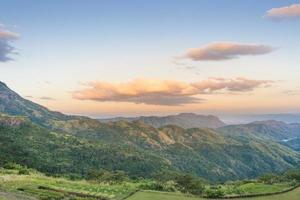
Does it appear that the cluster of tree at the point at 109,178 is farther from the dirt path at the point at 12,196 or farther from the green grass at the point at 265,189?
the green grass at the point at 265,189

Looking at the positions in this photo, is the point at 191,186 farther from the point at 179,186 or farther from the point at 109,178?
the point at 109,178

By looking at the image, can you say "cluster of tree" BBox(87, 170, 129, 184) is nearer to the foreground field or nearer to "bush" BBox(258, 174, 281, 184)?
"bush" BBox(258, 174, 281, 184)

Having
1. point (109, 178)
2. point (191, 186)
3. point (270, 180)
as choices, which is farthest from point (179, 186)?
point (109, 178)

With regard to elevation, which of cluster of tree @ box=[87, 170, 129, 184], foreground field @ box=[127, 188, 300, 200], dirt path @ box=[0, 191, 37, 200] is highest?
foreground field @ box=[127, 188, 300, 200]

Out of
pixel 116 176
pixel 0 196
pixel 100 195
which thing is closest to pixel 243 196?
pixel 100 195

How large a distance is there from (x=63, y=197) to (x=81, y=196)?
2.13 metres

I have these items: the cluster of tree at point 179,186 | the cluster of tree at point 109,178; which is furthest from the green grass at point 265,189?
the cluster of tree at point 109,178

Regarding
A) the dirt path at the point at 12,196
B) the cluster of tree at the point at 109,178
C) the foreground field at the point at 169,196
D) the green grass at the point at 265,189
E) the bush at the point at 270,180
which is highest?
the foreground field at the point at 169,196

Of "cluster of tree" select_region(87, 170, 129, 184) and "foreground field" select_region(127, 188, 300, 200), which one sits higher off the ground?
"foreground field" select_region(127, 188, 300, 200)

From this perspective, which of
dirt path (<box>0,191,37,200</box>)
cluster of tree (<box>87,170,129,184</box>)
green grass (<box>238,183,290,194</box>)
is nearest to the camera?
green grass (<box>238,183,290,194</box>)

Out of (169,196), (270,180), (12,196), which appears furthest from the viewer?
(270,180)

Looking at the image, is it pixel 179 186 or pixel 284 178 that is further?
pixel 284 178

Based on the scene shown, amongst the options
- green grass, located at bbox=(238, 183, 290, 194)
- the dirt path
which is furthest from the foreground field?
the dirt path

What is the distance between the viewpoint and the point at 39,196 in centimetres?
4469
